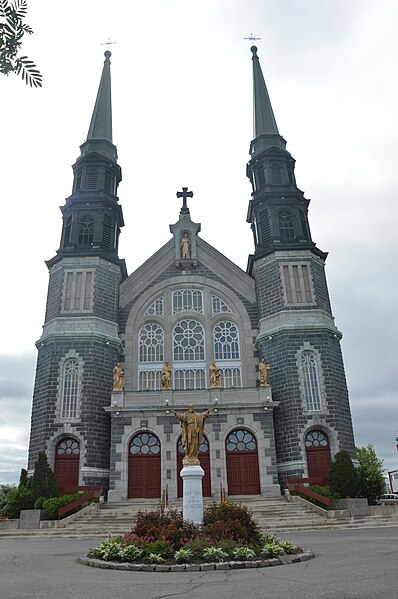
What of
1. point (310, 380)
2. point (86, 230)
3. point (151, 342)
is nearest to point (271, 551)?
point (310, 380)

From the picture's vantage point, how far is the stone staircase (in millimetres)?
18859

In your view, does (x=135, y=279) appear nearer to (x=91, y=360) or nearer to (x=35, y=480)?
(x=91, y=360)

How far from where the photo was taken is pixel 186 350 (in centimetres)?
3122

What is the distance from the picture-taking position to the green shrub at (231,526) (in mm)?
10945

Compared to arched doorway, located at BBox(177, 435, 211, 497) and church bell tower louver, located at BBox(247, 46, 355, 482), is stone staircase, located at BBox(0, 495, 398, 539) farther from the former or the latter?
church bell tower louver, located at BBox(247, 46, 355, 482)

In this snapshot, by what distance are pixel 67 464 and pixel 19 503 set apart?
12.9ft

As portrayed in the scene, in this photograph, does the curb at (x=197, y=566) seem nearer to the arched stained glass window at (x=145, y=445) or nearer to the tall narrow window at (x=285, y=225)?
the arched stained glass window at (x=145, y=445)

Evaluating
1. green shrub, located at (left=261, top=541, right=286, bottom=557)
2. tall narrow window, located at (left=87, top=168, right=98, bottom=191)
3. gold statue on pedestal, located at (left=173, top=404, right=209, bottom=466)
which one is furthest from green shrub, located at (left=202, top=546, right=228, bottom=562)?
tall narrow window, located at (left=87, top=168, right=98, bottom=191)

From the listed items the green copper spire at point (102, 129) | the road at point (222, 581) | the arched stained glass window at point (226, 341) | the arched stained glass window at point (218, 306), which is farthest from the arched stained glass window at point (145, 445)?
the green copper spire at point (102, 129)

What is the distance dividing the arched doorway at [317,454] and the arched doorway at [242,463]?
9.69 feet

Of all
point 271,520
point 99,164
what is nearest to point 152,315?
point 99,164

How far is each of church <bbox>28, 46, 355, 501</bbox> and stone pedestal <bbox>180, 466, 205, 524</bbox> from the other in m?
10.9

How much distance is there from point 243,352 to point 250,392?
438 centimetres

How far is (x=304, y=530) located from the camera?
18.6 metres
